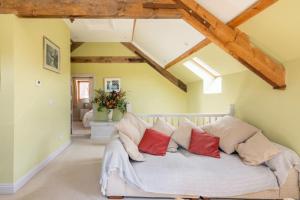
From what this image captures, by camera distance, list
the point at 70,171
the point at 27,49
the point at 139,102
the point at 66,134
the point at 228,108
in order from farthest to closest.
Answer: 1. the point at 139,102
2. the point at 66,134
3. the point at 228,108
4. the point at 70,171
5. the point at 27,49

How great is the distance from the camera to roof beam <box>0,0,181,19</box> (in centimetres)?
297

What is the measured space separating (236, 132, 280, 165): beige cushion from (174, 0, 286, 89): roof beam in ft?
2.42

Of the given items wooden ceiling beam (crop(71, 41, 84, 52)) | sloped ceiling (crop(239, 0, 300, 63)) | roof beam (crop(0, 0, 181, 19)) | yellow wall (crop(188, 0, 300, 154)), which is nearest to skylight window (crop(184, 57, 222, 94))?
yellow wall (crop(188, 0, 300, 154))

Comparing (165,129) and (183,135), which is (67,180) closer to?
(165,129)

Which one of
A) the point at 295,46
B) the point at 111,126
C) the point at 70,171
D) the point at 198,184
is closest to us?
the point at 295,46

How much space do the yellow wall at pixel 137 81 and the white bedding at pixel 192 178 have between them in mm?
4897

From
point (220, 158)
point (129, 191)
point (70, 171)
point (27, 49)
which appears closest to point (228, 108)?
point (220, 158)

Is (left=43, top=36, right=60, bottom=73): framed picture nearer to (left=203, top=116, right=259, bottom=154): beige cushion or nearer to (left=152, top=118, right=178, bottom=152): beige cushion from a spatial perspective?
(left=152, top=118, right=178, bottom=152): beige cushion

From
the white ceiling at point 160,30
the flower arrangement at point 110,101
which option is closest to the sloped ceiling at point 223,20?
the white ceiling at point 160,30

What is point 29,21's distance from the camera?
3.43m

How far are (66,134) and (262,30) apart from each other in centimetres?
475

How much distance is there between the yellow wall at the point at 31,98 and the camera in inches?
119

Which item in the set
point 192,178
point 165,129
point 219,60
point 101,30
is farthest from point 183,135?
point 101,30

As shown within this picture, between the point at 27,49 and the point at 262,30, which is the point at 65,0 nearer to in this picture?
the point at 27,49
